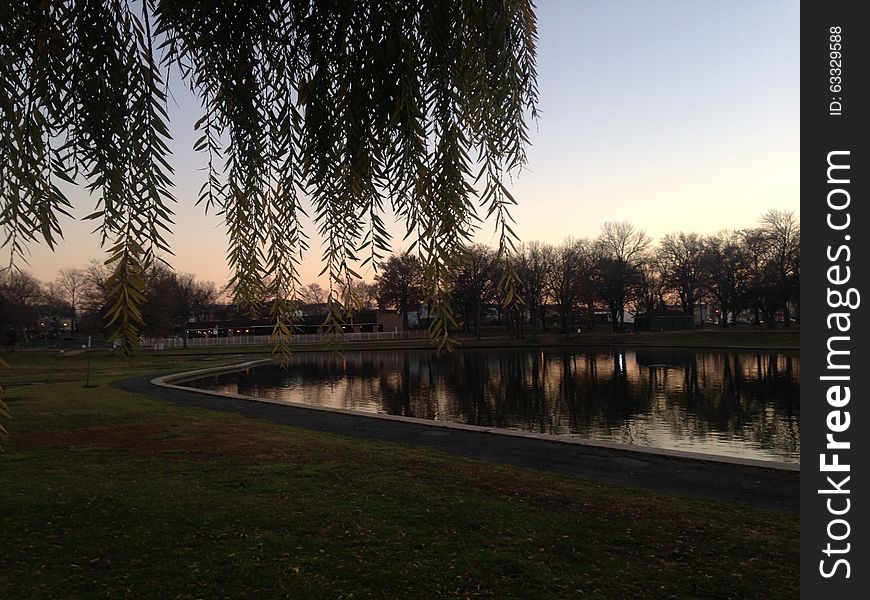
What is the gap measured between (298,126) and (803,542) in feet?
19.4

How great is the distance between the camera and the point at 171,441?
1580 centimetres

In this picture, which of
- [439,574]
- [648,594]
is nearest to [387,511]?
[439,574]

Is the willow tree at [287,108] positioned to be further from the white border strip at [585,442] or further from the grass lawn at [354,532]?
the white border strip at [585,442]

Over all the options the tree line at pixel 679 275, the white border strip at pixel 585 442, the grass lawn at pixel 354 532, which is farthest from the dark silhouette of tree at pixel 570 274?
the grass lawn at pixel 354 532

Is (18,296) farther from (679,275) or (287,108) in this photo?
(679,275)

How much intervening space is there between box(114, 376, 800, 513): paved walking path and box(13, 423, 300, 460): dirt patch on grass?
11.0ft

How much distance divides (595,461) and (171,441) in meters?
11.5

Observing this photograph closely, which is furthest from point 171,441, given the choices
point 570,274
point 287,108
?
→ point 570,274

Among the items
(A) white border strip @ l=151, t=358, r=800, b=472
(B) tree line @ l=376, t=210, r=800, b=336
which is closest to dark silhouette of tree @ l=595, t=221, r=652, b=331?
(B) tree line @ l=376, t=210, r=800, b=336

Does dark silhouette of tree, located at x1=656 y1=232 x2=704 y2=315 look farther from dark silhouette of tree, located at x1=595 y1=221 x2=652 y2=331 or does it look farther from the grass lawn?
the grass lawn

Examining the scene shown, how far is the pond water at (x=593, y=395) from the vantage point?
21938 millimetres

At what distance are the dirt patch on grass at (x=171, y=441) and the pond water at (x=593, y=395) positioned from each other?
3146 mm

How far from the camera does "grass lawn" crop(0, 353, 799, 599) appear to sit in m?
7.24

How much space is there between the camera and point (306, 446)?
15398 millimetres
